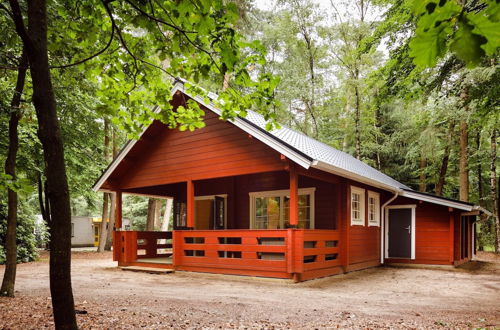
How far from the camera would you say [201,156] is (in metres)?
10.8

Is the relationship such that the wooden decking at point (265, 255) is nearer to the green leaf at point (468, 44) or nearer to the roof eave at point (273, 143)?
the roof eave at point (273, 143)

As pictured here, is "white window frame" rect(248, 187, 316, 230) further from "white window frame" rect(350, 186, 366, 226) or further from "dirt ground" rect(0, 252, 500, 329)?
"dirt ground" rect(0, 252, 500, 329)

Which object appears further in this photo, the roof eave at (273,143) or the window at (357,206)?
the window at (357,206)

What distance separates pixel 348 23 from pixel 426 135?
7623 mm

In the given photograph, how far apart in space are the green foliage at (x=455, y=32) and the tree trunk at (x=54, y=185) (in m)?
2.76

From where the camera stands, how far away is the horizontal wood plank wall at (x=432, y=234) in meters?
13.1

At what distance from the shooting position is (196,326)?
4.59 m

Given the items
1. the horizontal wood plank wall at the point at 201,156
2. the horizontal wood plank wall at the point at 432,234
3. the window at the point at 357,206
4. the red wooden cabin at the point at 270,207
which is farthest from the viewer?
the horizontal wood plank wall at the point at 432,234

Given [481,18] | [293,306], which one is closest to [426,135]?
[293,306]

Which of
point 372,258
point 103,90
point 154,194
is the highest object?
point 103,90

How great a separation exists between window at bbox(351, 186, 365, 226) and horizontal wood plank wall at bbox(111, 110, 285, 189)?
342cm

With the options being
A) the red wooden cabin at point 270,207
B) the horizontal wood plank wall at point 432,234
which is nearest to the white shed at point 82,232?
the red wooden cabin at point 270,207

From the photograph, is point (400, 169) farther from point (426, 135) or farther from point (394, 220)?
point (394, 220)

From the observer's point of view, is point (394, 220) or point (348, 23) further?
point (348, 23)
